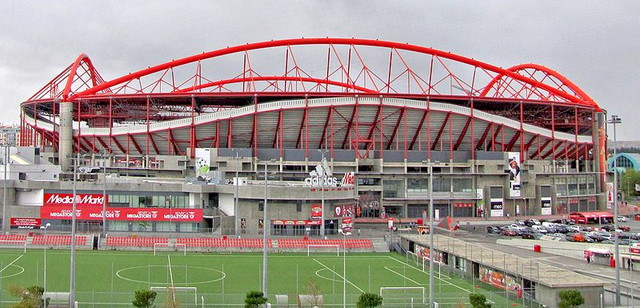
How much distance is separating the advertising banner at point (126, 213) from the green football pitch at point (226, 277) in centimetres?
774

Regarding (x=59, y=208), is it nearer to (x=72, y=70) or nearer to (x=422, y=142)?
(x=72, y=70)

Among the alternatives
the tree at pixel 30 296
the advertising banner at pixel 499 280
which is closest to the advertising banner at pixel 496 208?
the advertising banner at pixel 499 280

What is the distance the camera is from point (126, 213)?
65.6 metres

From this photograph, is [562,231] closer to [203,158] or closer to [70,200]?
[203,158]

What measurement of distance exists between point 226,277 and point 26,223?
103 ft

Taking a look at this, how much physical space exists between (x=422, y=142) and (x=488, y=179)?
553 inches

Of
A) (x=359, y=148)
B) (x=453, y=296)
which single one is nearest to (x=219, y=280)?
(x=453, y=296)

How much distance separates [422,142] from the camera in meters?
109

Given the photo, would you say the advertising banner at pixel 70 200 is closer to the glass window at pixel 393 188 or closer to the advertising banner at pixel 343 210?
the advertising banner at pixel 343 210

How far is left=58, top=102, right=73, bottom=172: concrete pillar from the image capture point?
98875 mm

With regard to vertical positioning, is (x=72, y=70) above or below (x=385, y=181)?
above

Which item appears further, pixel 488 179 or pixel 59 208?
pixel 488 179

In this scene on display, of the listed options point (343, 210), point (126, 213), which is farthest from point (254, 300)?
point (126, 213)

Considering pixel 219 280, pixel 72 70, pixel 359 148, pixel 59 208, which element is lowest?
pixel 219 280
